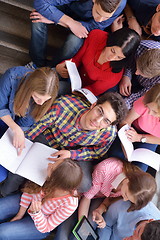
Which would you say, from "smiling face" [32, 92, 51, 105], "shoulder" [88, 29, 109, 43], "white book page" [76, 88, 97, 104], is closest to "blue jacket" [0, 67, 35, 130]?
"smiling face" [32, 92, 51, 105]

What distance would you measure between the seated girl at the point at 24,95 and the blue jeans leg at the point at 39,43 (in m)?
0.51

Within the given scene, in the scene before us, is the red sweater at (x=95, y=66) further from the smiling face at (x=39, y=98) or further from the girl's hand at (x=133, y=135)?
the smiling face at (x=39, y=98)

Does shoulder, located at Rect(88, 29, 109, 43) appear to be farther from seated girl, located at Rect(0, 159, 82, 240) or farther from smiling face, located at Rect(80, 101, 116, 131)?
seated girl, located at Rect(0, 159, 82, 240)

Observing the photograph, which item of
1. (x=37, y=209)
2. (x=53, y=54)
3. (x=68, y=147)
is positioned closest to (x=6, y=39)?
(x=53, y=54)

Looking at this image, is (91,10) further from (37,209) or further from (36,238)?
(36,238)

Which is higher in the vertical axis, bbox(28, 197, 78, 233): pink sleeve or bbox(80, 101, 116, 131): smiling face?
bbox(80, 101, 116, 131): smiling face

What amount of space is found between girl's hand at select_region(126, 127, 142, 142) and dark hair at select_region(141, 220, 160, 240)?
65 centimetres

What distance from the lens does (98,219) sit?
1.82 meters

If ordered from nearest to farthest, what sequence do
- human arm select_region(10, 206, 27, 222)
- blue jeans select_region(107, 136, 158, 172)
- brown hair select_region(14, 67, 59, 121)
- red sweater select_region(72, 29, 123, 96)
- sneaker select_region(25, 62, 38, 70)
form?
1. brown hair select_region(14, 67, 59, 121)
2. human arm select_region(10, 206, 27, 222)
3. red sweater select_region(72, 29, 123, 96)
4. blue jeans select_region(107, 136, 158, 172)
5. sneaker select_region(25, 62, 38, 70)

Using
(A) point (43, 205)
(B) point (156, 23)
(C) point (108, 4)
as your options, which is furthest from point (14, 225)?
(B) point (156, 23)

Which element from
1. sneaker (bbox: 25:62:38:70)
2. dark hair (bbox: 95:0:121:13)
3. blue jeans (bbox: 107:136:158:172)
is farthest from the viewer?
sneaker (bbox: 25:62:38:70)

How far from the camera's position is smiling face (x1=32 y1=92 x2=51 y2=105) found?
1521 millimetres

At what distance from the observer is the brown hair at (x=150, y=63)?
174cm

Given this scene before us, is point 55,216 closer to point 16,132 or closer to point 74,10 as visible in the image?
point 16,132
